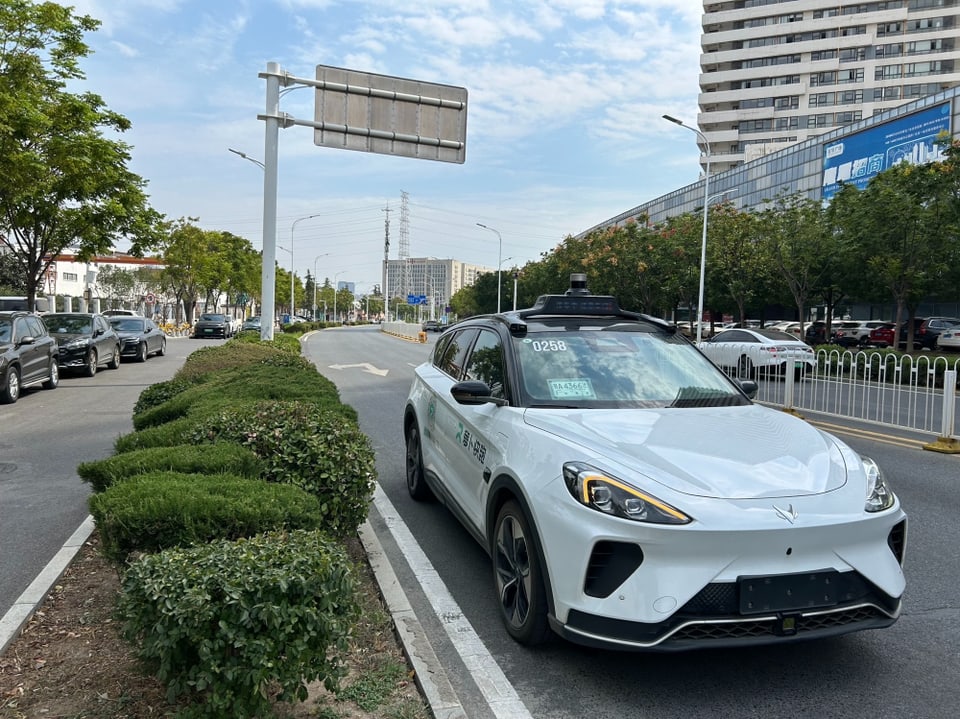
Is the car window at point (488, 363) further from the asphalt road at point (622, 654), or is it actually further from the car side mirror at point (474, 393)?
the asphalt road at point (622, 654)

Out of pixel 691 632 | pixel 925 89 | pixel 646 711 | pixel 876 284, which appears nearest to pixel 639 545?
pixel 691 632

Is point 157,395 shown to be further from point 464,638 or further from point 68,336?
point 68,336

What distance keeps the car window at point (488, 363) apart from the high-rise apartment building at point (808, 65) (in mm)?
→ 82198

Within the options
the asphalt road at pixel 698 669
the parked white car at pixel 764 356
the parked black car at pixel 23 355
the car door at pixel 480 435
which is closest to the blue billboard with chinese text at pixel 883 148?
the parked white car at pixel 764 356

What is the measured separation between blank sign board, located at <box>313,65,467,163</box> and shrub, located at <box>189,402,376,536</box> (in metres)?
11.2

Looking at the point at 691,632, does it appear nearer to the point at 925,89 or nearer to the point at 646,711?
the point at 646,711

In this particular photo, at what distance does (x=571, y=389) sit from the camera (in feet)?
14.4

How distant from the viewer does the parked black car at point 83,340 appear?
18.0m

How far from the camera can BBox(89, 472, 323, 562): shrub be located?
10.7 ft

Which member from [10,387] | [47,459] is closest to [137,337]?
[10,387]

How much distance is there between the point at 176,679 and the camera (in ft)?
8.59

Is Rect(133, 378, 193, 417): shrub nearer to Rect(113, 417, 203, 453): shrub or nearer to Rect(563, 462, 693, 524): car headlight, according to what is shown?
Rect(113, 417, 203, 453): shrub

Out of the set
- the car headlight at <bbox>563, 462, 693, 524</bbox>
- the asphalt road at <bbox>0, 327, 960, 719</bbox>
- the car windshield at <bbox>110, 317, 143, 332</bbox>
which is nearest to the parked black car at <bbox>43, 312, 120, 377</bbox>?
the car windshield at <bbox>110, 317, 143, 332</bbox>

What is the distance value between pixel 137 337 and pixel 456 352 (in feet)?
68.5
